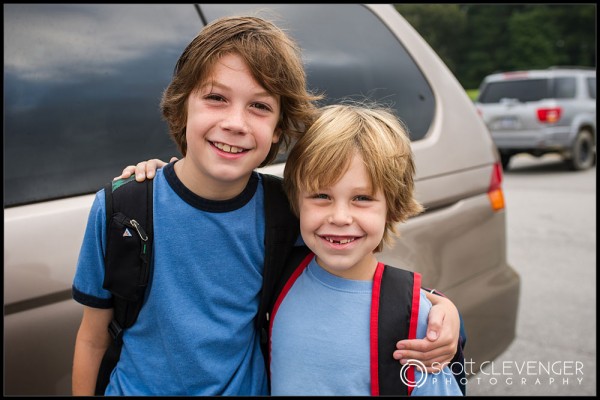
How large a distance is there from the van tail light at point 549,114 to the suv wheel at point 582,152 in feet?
2.31

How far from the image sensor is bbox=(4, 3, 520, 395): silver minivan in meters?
1.40

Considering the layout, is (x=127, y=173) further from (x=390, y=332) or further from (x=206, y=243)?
(x=390, y=332)

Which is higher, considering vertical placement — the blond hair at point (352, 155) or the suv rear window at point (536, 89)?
the suv rear window at point (536, 89)

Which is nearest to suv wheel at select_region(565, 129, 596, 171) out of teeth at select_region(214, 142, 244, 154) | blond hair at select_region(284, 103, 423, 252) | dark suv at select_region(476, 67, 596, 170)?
dark suv at select_region(476, 67, 596, 170)

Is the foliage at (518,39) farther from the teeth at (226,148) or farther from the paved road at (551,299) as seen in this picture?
the teeth at (226,148)

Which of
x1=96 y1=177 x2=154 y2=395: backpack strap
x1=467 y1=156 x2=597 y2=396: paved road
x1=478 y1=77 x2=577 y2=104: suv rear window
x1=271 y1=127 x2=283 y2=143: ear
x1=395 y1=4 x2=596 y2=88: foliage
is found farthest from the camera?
x1=395 y1=4 x2=596 y2=88: foliage

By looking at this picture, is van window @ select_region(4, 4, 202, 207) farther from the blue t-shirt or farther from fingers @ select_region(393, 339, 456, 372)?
fingers @ select_region(393, 339, 456, 372)

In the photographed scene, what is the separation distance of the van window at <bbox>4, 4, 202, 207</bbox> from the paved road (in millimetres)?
2121

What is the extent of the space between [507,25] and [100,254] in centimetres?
6049

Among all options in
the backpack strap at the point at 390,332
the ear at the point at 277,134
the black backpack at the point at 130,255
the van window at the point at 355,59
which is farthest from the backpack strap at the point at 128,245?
the van window at the point at 355,59

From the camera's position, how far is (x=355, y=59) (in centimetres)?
223

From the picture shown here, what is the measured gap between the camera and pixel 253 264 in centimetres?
145

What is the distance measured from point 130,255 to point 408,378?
0.74 metres

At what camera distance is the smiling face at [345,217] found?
56.1 inches
